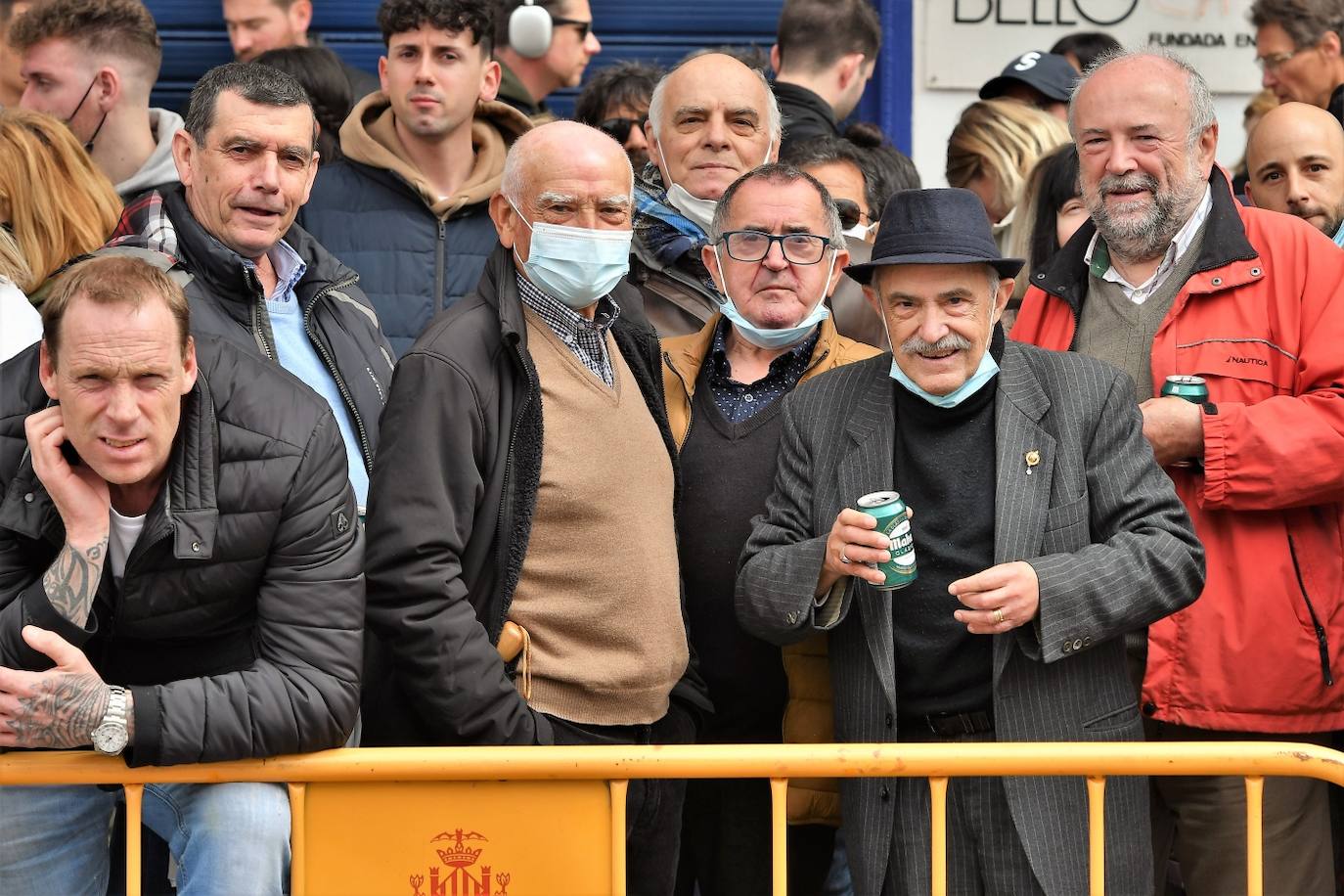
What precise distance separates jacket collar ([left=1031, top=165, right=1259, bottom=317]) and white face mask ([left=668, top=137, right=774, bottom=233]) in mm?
984

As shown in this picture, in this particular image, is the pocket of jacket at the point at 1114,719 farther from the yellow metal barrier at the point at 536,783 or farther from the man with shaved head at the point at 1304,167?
the man with shaved head at the point at 1304,167

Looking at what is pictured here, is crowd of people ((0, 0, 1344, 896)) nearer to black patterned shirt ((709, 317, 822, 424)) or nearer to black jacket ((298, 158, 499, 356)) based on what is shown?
black patterned shirt ((709, 317, 822, 424))

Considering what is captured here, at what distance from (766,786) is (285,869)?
122 cm

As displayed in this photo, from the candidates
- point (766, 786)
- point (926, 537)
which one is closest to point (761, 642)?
point (766, 786)

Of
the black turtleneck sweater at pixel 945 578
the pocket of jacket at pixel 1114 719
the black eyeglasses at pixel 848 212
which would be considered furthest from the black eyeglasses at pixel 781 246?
the pocket of jacket at pixel 1114 719

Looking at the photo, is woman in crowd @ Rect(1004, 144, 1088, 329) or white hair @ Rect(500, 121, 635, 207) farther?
woman in crowd @ Rect(1004, 144, 1088, 329)

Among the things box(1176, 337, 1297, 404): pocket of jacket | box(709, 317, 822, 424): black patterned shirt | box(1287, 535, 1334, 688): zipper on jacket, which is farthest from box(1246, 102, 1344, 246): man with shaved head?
box(709, 317, 822, 424): black patterned shirt

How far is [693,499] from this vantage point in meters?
4.12

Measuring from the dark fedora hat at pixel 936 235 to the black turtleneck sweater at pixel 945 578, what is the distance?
15.5 inches

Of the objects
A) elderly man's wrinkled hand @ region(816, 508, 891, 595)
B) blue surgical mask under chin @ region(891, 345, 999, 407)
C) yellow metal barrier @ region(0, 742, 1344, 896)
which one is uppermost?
blue surgical mask under chin @ region(891, 345, 999, 407)

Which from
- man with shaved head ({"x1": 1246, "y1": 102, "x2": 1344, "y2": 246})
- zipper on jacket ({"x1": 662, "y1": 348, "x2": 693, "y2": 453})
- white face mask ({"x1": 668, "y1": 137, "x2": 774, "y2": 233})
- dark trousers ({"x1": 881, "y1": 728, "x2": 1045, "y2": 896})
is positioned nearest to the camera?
dark trousers ({"x1": 881, "y1": 728, "x2": 1045, "y2": 896})

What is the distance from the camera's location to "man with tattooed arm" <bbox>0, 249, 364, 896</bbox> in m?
3.24

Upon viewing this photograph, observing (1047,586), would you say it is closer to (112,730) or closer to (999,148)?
(112,730)

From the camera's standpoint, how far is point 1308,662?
4.02m
